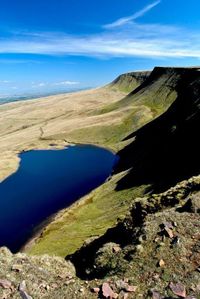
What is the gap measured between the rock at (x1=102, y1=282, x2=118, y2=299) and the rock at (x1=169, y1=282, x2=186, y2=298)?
453 centimetres

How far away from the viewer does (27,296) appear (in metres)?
29.6

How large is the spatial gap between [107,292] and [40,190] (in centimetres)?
12392

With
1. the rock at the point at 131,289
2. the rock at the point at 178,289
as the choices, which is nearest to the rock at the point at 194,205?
the rock at the point at 178,289

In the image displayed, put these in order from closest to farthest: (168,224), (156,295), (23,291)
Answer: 1. (156,295)
2. (23,291)
3. (168,224)

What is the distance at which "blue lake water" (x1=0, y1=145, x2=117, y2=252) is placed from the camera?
→ 113250 mm

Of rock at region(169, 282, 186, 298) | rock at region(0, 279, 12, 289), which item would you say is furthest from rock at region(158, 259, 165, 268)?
rock at region(0, 279, 12, 289)

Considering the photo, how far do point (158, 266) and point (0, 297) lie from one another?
13596 millimetres

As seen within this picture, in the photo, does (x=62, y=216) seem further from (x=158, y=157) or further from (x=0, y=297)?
(x=0, y=297)

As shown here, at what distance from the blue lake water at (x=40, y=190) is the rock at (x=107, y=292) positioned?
73.8 metres

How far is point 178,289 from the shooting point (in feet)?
92.5

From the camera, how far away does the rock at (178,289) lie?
2761 centimetres

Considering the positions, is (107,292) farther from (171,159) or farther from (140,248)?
(171,159)

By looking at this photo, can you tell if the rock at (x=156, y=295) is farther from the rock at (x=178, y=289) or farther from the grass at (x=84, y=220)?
the grass at (x=84, y=220)

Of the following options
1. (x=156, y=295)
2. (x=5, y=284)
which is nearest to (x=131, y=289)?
(x=156, y=295)
